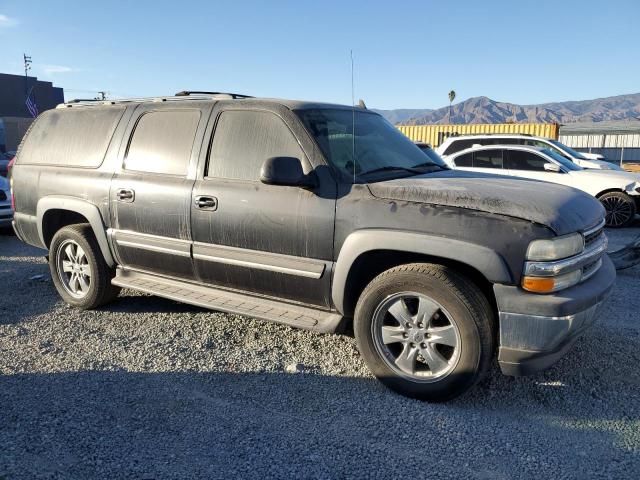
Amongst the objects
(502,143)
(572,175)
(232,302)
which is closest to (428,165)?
(232,302)

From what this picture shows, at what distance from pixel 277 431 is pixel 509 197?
1920 millimetres

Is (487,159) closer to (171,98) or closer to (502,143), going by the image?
(502,143)

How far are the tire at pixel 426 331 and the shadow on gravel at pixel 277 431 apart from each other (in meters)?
0.16

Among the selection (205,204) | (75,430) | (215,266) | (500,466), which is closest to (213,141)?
(205,204)

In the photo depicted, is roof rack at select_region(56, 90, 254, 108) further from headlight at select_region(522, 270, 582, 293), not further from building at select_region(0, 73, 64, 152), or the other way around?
building at select_region(0, 73, 64, 152)

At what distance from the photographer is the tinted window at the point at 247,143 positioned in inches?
144

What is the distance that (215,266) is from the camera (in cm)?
390

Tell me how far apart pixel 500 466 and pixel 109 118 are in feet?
13.7

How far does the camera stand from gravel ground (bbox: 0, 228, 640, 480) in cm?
257

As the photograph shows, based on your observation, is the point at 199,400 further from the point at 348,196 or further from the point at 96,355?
the point at 348,196

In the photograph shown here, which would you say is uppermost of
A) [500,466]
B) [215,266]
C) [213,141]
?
[213,141]

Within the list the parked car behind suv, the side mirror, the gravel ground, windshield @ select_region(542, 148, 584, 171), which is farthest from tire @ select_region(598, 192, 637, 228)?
the side mirror

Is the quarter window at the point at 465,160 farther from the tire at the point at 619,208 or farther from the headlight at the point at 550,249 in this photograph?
the headlight at the point at 550,249

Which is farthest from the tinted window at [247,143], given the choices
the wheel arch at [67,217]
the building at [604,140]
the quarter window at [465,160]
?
the building at [604,140]
